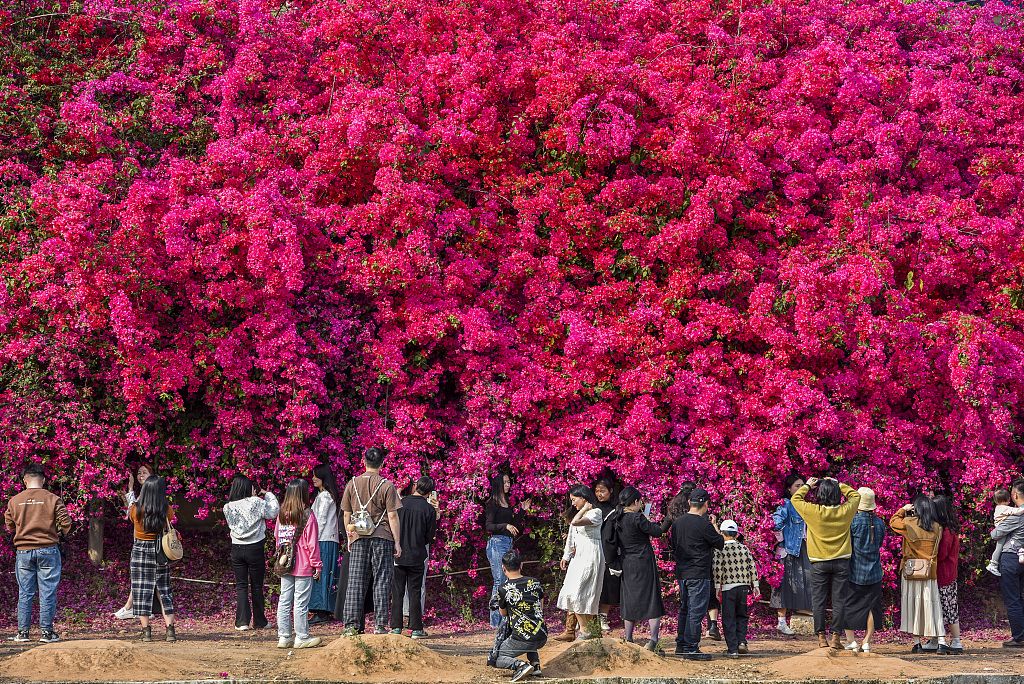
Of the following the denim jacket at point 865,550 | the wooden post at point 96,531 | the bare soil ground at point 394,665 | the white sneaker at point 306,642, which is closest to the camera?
the bare soil ground at point 394,665

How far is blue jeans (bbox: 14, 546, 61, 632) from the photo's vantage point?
10836 mm

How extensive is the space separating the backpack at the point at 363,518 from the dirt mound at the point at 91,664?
2.20 m

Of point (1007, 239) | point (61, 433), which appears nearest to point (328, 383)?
point (61, 433)

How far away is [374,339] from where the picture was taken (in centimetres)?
1398

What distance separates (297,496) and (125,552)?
16.8 ft

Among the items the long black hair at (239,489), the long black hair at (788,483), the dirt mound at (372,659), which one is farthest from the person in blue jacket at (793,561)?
the long black hair at (239,489)

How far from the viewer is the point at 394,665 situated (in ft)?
29.2

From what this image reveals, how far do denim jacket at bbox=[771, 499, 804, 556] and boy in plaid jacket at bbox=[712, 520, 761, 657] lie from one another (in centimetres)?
126

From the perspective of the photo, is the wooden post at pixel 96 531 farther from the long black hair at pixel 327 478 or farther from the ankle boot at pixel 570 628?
the ankle boot at pixel 570 628

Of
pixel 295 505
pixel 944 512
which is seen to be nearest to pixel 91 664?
pixel 295 505

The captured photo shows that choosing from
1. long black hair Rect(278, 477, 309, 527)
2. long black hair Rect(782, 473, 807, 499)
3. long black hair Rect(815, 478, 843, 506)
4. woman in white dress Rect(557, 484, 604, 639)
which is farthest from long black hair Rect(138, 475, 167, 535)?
long black hair Rect(782, 473, 807, 499)

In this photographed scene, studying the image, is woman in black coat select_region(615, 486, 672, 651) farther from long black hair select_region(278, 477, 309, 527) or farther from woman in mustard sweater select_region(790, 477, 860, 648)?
long black hair select_region(278, 477, 309, 527)

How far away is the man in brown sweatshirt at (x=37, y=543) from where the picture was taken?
10812mm

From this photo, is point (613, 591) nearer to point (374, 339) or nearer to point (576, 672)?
point (576, 672)
